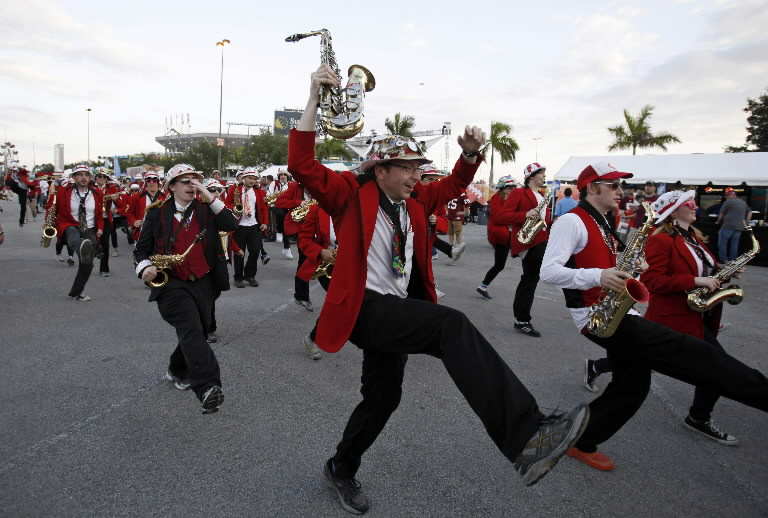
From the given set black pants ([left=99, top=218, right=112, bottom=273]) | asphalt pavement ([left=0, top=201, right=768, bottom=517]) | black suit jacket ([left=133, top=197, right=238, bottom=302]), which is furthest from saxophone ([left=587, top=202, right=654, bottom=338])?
black pants ([left=99, top=218, right=112, bottom=273])

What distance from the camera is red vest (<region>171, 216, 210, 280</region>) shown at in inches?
161

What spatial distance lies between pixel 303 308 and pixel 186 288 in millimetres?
3570

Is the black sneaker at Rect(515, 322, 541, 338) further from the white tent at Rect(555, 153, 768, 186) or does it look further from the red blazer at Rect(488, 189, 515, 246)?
the white tent at Rect(555, 153, 768, 186)

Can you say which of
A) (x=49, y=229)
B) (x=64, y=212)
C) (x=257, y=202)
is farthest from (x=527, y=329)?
(x=49, y=229)

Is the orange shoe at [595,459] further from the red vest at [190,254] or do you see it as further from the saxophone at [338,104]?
the red vest at [190,254]

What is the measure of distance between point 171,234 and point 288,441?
6.68 ft

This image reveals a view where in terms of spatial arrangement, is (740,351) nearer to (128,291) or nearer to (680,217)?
(680,217)

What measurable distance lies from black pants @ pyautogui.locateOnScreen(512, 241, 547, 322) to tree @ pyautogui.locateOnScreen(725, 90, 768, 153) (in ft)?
126

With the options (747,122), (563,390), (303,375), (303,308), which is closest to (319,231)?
(303,375)

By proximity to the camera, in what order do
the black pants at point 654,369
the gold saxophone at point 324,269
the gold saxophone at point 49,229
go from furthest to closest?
the gold saxophone at point 49,229 → the gold saxophone at point 324,269 → the black pants at point 654,369

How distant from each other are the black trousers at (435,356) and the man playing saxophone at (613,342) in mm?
1255

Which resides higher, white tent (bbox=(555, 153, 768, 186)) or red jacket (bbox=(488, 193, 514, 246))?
white tent (bbox=(555, 153, 768, 186))

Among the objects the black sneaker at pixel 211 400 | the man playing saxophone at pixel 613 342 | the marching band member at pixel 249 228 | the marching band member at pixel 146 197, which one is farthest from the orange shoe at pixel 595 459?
the marching band member at pixel 146 197

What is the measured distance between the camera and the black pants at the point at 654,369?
271 centimetres
